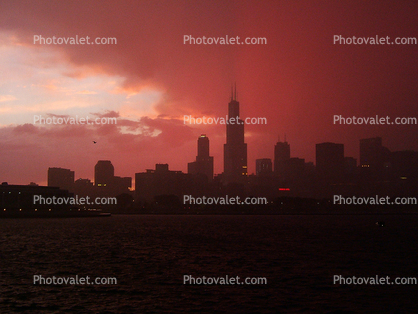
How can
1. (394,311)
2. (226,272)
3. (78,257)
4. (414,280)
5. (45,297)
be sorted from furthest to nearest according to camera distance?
(78,257) → (226,272) → (414,280) → (45,297) → (394,311)

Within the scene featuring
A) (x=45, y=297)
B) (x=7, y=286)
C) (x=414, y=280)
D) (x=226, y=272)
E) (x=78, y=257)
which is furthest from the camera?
(x=78, y=257)

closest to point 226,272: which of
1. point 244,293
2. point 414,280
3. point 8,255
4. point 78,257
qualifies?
point 244,293

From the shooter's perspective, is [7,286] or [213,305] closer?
[213,305]

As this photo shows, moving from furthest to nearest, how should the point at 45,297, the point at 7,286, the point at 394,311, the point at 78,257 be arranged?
the point at 78,257
the point at 7,286
the point at 45,297
the point at 394,311

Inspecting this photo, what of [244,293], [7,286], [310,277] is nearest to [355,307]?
[244,293]

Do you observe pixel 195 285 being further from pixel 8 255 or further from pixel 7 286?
pixel 8 255

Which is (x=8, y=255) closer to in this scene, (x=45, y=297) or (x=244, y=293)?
(x=45, y=297)

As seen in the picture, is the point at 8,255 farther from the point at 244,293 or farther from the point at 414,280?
the point at 414,280

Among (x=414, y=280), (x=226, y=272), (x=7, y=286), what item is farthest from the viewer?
(x=226, y=272)

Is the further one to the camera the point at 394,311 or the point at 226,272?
the point at 226,272
